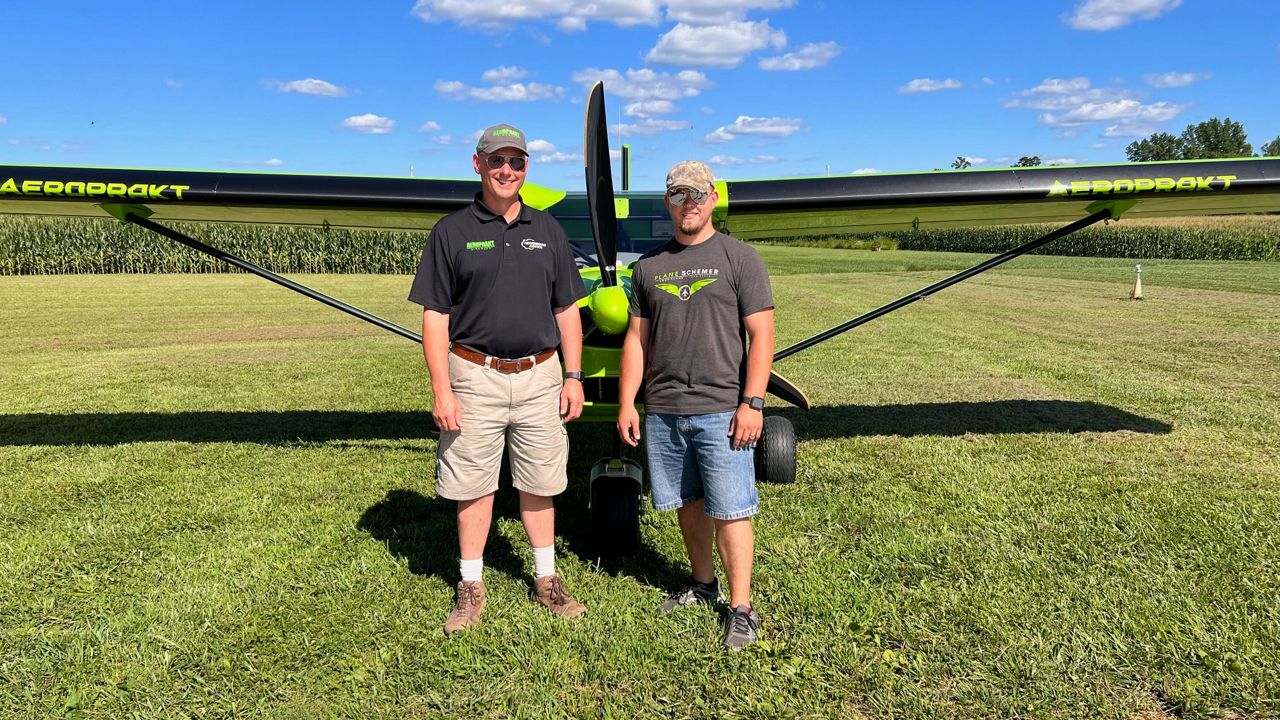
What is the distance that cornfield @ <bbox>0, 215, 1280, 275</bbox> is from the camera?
101 feet

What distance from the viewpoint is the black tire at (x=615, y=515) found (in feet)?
11.8

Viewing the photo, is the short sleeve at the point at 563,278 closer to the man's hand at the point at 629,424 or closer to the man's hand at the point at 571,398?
the man's hand at the point at 571,398

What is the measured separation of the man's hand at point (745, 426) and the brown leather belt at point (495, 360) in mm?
874

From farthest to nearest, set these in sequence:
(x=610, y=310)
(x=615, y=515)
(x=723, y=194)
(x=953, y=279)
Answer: (x=953, y=279) → (x=723, y=194) → (x=615, y=515) → (x=610, y=310)

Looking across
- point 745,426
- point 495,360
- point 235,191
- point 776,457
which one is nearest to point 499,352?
point 495,360

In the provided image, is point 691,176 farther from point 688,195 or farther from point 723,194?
point 723,194

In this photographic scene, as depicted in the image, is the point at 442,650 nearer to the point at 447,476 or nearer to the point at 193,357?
the point at 447,476

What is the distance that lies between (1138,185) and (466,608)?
5017mm

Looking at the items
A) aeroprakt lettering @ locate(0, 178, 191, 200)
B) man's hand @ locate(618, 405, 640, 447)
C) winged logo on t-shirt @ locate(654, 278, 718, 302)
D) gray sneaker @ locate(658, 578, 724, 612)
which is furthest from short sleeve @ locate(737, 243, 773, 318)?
aeroprakt lettering @ locate(0, 178, 191, 200)

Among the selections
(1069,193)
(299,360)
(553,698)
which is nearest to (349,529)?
(553,698)

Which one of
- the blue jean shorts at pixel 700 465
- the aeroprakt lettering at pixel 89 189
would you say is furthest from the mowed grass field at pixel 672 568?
the aeroprakt lettering at pixel 89 189

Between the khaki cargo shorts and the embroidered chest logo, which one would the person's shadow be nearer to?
the khaki cargo shorts

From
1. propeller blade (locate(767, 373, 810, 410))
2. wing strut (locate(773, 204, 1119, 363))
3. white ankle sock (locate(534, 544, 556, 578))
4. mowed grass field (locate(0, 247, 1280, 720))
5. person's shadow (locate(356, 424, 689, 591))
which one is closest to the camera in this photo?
mowed grass field (locate(0, 247, 1280, 720))

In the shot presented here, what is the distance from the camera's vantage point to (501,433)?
311cm
